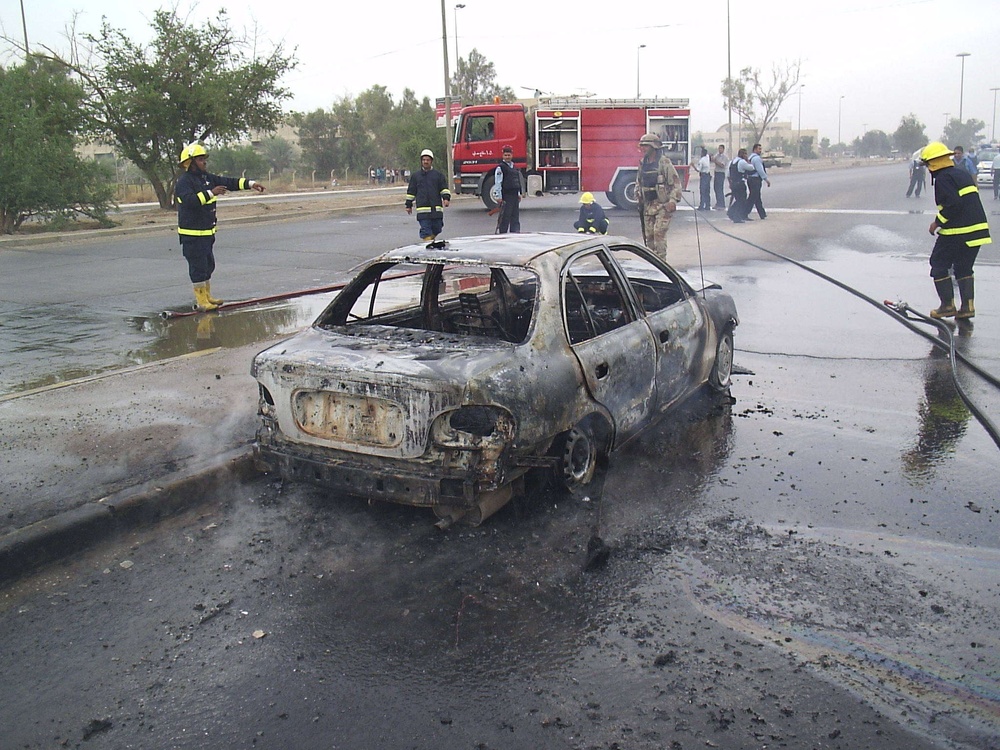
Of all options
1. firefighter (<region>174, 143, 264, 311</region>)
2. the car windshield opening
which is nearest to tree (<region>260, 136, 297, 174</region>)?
firefighter (<region>174, 143, 264, 311</region>)

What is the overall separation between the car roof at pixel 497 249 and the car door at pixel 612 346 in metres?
0.13

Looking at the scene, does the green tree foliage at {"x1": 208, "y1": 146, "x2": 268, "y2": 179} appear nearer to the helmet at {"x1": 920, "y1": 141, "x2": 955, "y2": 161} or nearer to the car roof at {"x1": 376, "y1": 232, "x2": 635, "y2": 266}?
the helmet at {"x1": 920, "y1": 141, "x2": 955, "y2": 161}

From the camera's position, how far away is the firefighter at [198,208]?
10.1 meters

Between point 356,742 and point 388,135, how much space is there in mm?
69208

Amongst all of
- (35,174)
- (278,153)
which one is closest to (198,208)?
(35,174)

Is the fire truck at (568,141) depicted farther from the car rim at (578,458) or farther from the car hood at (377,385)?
the car hood at (377,385)

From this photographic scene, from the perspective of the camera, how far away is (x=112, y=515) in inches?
185

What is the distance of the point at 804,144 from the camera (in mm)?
123062

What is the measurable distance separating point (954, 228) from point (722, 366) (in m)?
4.20

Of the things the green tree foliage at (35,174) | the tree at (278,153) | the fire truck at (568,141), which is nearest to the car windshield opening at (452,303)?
the green tree foliage at (35,174)

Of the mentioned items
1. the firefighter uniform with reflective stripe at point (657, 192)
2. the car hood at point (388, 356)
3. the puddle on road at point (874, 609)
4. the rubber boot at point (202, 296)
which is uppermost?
the firefighter uniform with reflective stripe at point (657, 192)

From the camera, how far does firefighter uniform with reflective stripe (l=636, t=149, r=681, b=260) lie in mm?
12836

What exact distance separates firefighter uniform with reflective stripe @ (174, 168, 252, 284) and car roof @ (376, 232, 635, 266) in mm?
5389

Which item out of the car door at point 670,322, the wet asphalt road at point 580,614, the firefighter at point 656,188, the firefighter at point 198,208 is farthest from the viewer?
the firefighter at point 656,188
